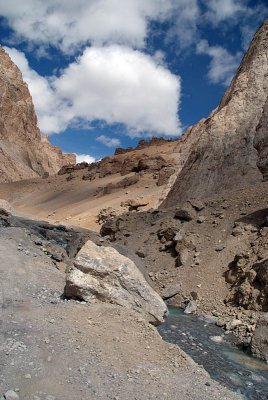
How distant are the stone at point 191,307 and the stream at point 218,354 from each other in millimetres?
241

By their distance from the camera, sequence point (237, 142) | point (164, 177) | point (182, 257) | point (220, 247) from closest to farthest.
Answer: point (220, 247)
point (182, 257)
point (237, 142)
point (164, 177)

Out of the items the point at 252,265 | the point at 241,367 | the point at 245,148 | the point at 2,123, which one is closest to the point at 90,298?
the point at 241,367

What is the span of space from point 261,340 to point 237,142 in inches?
529

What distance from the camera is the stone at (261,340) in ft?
26.3

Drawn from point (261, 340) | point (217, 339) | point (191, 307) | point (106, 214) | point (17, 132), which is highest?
point (17, 132)

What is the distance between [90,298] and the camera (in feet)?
25.8

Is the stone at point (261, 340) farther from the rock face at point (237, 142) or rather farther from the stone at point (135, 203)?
the stone at point (135, 203)

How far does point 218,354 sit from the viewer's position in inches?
323

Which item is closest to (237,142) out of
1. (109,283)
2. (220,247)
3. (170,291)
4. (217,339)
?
(220,247)

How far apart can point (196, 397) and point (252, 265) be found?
6110 mm

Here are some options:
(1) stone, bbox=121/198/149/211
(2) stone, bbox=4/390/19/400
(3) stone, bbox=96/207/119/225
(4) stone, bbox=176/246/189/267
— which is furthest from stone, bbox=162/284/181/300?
(1) stone, bbox=121/198/149/211

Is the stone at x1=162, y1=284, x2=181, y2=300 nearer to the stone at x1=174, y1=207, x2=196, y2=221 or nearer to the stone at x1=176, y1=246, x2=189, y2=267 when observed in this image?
the stone at x1=176, y1=246, x2=189, y2=267

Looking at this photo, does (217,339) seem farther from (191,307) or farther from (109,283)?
(109,283)

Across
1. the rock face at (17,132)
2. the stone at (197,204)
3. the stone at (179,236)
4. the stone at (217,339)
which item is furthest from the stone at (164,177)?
the rock face at (17,132)
